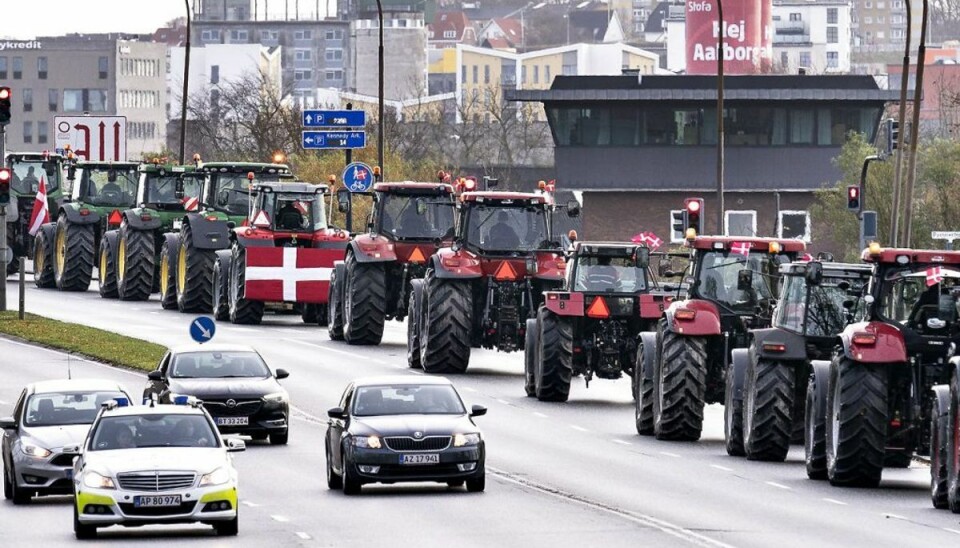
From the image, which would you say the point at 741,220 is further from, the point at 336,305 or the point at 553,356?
the point at 553,356

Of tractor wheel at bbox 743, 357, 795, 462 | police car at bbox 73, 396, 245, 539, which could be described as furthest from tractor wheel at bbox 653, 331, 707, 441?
police car at bbox 73, 396, 245, 539

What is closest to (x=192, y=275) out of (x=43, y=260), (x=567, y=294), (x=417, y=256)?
(x=43, y=260)

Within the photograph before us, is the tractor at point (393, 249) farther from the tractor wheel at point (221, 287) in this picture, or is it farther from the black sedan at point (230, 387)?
the black sedan at point (230, 387)

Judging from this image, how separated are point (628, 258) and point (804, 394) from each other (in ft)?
26.6

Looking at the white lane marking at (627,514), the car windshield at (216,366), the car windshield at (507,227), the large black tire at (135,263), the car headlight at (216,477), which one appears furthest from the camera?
the large black tire at (135,263)

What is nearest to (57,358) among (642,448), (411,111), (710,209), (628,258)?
(628,258)

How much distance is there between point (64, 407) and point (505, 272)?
46.0ft

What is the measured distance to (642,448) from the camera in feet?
104

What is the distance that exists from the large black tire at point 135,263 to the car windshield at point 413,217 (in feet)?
37.1

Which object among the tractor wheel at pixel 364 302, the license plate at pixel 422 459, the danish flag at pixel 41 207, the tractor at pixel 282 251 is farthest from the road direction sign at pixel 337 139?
the license plate at pixel 422 459

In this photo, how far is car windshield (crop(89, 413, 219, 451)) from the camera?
909 inches

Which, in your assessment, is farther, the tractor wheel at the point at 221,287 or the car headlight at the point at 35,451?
the tractor wheel at the point at 221,287

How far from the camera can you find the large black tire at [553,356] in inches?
1426

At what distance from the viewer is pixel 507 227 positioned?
41.2m
